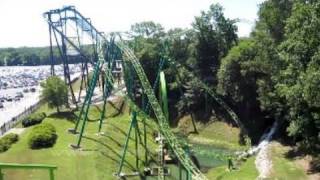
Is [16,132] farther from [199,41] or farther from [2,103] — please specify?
[2,103]

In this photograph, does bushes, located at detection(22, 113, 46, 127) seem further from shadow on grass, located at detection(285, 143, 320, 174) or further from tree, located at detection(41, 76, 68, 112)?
shadow on grass, located at detection(285, 143, 320, 174)

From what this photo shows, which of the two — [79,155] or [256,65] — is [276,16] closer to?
[256,65]

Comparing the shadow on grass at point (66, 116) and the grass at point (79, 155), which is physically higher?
the shadow on grass at point (66, 116)

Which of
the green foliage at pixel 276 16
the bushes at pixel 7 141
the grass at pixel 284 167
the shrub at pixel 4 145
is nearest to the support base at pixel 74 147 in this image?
the shrub at pixel 4 145

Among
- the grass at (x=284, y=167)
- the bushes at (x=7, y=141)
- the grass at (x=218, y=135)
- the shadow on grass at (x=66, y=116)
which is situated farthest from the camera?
the shadow on grass at (x=66, y=116)

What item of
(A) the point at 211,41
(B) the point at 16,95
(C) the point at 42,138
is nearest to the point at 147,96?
(C) the point at 42,138

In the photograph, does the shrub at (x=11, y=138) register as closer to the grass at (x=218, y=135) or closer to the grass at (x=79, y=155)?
the grass at (x=79, y=155)
